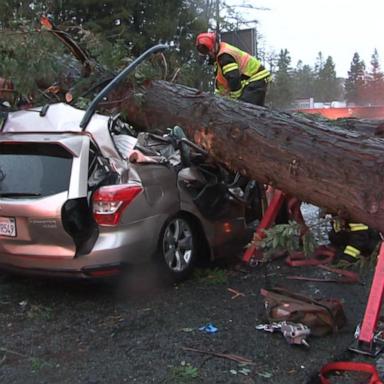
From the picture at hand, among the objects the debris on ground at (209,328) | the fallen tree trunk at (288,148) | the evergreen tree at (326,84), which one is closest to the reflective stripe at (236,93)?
the fallen tree trunk at (288,148)

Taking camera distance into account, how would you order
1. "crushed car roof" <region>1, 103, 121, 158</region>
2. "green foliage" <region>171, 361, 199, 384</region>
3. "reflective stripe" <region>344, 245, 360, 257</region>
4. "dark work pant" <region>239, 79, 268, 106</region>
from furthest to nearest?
"dark work pant" <region>239, 79, 268, 106</region> < "reflective stripe" <region>344, 245, 360, 257</region> < "crushed car roof" <region>1, 103, 121, 158</region> < "green foliage" <region>171, 361, 199, 384</region>

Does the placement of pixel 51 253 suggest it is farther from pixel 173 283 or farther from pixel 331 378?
pixel 331 378

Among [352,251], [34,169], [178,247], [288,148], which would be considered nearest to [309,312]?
[288,148]

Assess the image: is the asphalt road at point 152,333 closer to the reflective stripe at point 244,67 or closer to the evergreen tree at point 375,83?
the reflective stripe at point 244,67

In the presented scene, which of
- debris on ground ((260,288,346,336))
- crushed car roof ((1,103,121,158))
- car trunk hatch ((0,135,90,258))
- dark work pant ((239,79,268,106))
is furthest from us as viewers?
dark work pant ((239,79,268,106))

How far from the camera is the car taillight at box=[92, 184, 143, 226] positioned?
424cm

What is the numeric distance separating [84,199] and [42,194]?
12.7 inches

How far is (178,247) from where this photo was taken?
496 cm

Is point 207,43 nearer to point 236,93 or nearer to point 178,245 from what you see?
point 236,93

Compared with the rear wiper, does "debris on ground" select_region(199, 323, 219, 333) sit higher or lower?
lower

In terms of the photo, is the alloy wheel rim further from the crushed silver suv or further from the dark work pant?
the dark work pant

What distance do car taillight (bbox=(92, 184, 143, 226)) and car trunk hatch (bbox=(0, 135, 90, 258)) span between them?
0.32 ft

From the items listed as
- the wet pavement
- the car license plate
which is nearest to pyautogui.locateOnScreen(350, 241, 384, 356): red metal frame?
the wet pavement

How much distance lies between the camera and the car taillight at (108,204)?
424cm
